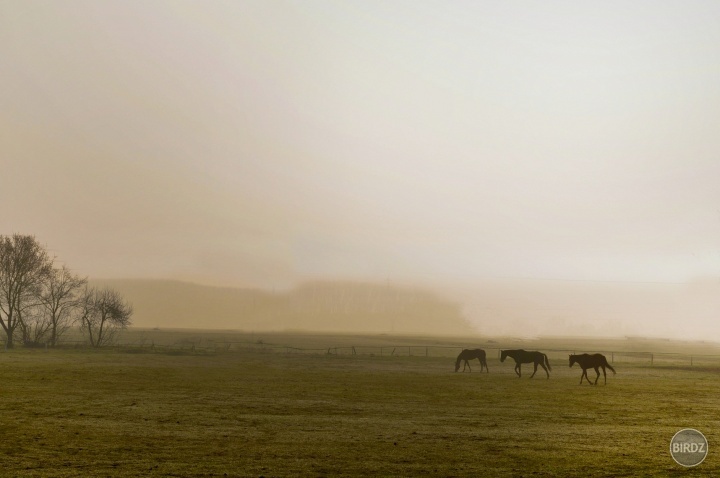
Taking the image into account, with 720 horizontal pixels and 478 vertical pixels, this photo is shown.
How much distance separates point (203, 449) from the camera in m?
16.9

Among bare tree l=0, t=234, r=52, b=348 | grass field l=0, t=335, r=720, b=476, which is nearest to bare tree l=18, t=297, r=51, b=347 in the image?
bare tree l=0, t=234, r=52, b=348

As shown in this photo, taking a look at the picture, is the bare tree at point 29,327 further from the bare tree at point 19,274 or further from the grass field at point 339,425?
the grass field at point 339,425

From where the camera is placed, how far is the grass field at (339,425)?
50.4 ft

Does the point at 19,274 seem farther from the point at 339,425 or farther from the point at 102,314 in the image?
the point at 339,425

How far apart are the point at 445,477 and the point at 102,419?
13694mm

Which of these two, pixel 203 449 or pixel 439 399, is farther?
pixel 439 399

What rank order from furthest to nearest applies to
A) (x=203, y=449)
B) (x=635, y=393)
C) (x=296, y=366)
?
(x=296, y=366)
(x=635, y=393)
(x=203, y=449)

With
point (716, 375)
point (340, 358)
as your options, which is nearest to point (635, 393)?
point (716, 375)

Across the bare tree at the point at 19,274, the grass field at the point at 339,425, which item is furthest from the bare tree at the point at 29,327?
the grass field at the point at 339,425

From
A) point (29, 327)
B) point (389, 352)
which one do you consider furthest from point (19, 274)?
point (389, 352)

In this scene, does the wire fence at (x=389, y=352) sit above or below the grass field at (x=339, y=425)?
below

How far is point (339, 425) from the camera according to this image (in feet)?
69.2

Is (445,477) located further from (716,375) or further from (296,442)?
(716,375)

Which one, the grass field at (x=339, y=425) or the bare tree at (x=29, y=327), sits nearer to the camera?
the grass field at (x=339, y=425)
